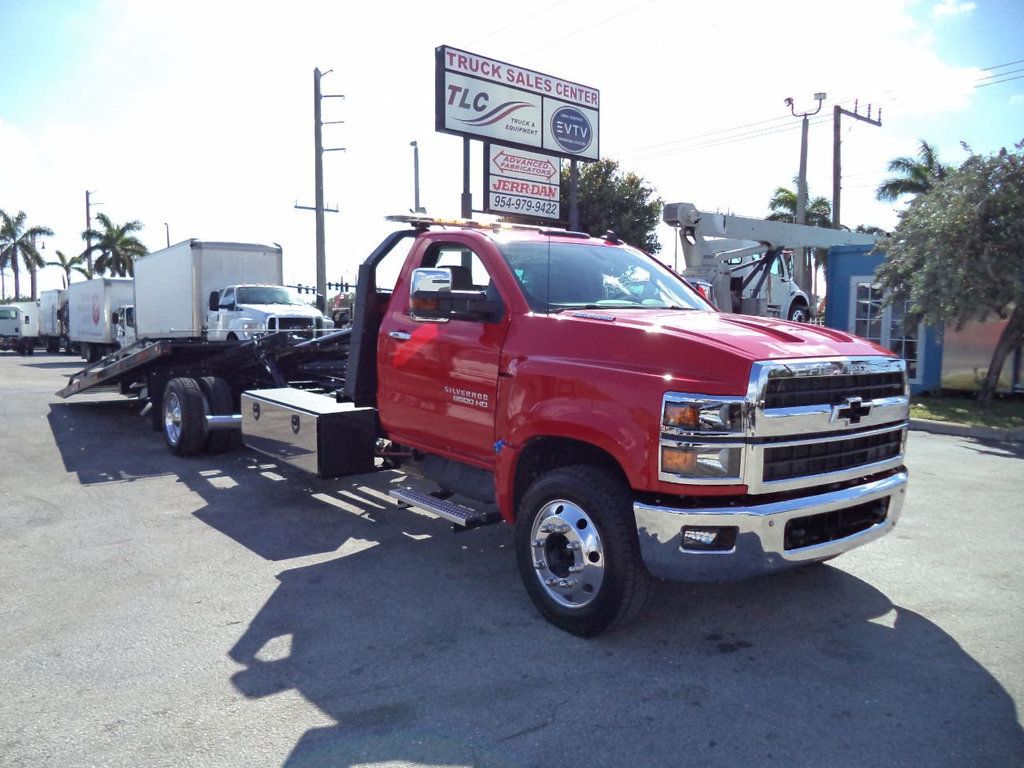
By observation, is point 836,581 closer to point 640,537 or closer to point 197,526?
point 640,537

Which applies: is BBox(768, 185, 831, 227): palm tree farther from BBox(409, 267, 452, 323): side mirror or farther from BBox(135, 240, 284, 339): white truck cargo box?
BBox(409, 267, 452, 323): side mirror

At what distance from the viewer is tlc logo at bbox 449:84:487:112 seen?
1688 cm

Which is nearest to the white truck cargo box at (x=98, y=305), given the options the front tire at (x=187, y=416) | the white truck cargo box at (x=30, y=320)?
the white truck cargo box at (x=30, y=320)

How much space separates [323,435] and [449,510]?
1383 mm

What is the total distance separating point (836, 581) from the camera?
498cm

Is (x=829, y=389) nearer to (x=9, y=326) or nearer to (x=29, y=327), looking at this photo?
(x=29, y=327)

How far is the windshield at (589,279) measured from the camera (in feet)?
15.8

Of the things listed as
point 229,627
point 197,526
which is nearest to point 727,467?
point 229,627

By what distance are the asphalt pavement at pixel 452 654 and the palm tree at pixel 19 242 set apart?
6500 cm

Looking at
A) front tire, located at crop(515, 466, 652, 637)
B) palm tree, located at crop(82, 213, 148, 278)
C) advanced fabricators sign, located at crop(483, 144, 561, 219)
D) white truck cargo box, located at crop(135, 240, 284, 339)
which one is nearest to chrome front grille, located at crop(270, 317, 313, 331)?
white truck cargo box, located at crop(135, 240, 284, 339)

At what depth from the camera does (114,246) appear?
56406 millimetres

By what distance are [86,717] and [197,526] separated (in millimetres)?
3075

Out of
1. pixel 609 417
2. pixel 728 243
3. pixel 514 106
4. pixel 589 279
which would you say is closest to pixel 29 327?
pixel 514 106

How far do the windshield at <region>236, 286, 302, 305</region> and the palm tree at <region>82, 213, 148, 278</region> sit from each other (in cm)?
4364
